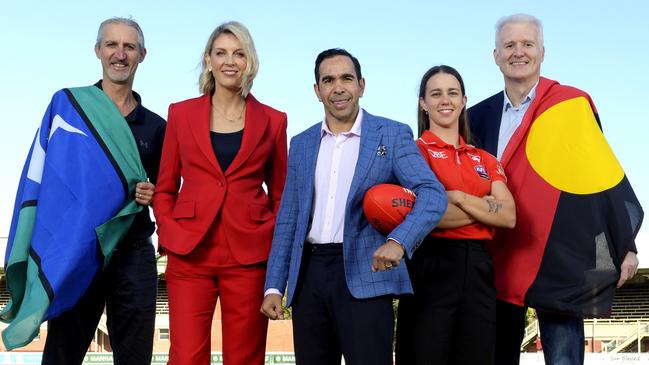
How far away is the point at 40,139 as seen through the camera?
4.39 m

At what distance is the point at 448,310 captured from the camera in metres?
3.69

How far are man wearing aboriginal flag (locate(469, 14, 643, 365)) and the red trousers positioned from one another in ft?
4.19

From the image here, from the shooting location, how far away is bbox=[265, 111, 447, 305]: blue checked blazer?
11.4 feet

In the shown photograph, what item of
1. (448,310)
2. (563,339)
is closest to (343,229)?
(448,310)

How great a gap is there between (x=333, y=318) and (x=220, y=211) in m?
0.75

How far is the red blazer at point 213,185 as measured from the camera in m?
3.87

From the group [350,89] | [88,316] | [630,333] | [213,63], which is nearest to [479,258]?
[350,89]

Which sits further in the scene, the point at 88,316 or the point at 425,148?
the point at 88,316

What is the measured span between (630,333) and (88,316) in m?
32.5

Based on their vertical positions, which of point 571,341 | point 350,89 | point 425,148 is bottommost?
point 571,341

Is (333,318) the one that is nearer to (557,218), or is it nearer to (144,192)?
(144,192)

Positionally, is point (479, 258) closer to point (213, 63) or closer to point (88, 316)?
point (213, 63)

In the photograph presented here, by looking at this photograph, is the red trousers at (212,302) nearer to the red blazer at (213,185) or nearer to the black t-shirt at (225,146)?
the red blazer at (213,185)

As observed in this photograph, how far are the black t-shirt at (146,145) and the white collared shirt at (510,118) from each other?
179 cm
